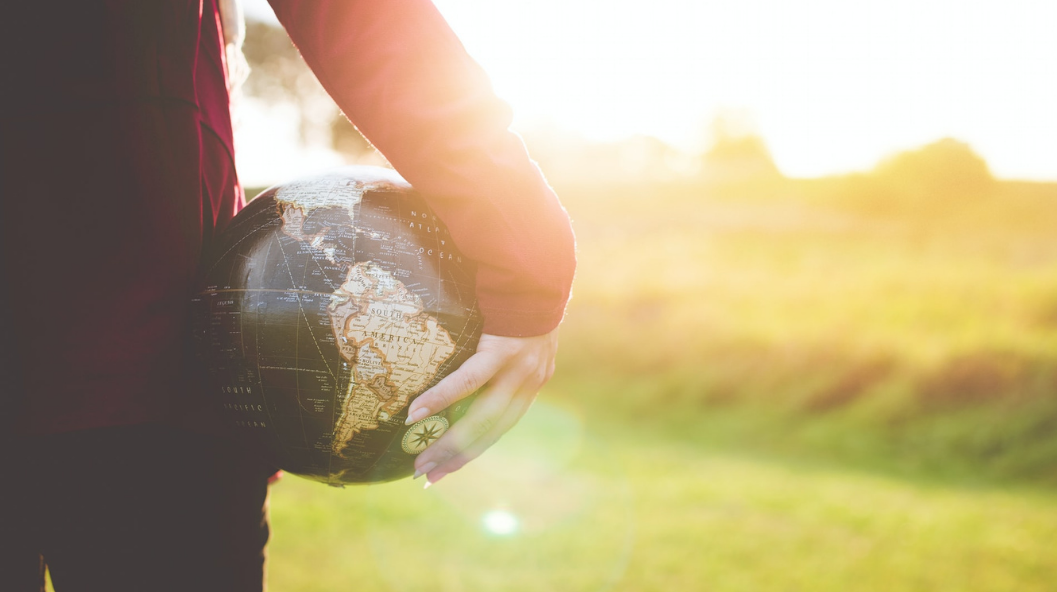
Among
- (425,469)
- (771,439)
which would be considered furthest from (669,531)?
(425,469)

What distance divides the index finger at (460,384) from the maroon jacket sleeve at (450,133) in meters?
0.08

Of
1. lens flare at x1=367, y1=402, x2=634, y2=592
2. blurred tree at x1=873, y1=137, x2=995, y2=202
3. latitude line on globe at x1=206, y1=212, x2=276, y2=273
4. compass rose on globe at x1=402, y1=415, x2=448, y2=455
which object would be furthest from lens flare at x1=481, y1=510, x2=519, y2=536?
blurred tree at x1=873, y1=137, x2=995, y2=202

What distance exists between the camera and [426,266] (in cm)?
164

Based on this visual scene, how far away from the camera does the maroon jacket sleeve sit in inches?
54.9

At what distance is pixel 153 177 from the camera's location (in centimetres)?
137

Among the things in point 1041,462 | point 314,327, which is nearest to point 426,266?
point 314,327

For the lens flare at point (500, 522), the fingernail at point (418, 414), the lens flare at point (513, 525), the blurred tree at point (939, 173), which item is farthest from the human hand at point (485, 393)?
the blurred tree at point (939, 173)

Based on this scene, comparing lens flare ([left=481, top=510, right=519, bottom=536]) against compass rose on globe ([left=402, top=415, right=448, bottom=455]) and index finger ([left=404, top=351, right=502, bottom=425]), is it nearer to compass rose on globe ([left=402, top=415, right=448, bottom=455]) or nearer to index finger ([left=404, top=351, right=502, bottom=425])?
compass rose on globe ([left=402, top=415, right=448, bottom=455])

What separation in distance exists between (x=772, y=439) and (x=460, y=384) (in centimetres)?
778

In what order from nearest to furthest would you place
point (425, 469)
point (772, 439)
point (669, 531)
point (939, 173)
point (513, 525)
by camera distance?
point (425, 469) → point (669, 531) → point (513, 525) → point (772, 439) → point (939, 173)

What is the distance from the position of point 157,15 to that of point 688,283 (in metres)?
11.6

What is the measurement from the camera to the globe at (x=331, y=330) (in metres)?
1.58

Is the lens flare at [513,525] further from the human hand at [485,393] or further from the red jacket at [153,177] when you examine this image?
the red jacket at [153,177]

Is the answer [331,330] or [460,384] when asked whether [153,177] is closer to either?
[331,330]
